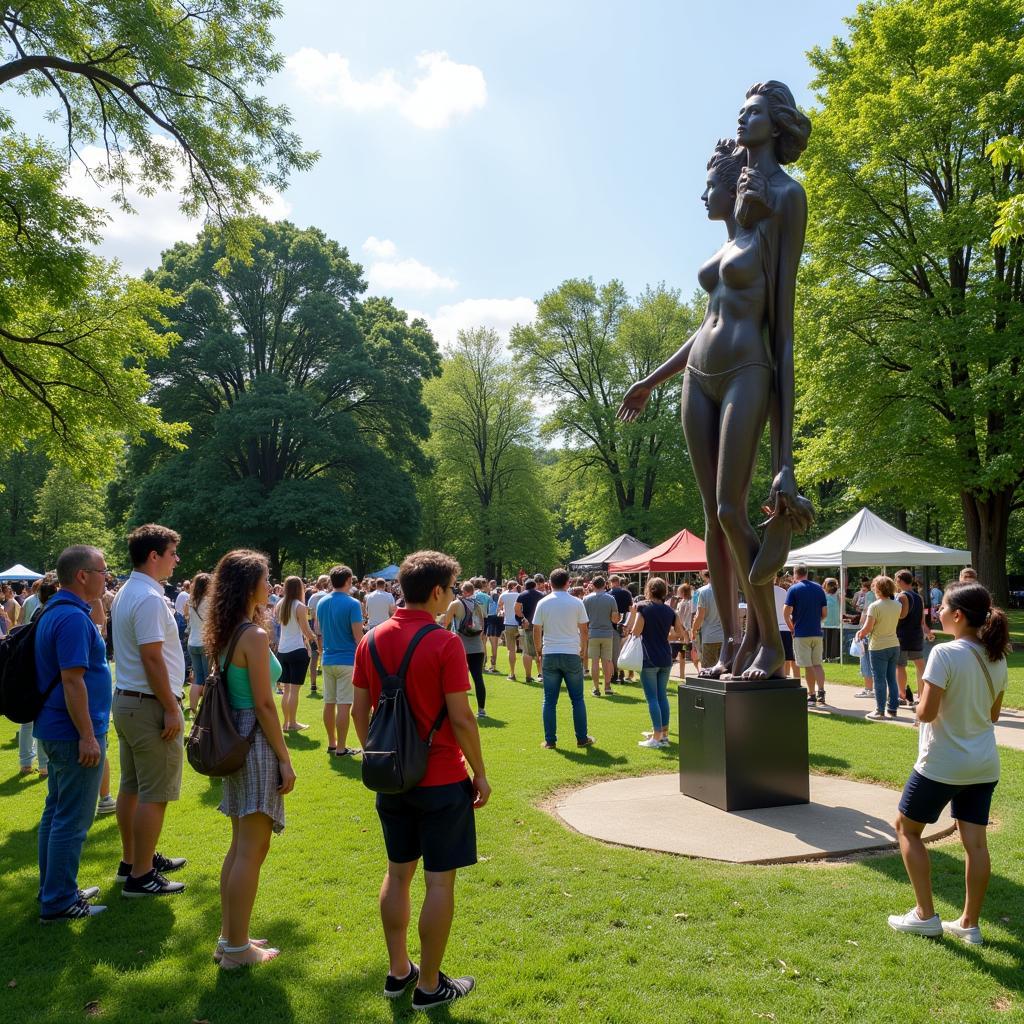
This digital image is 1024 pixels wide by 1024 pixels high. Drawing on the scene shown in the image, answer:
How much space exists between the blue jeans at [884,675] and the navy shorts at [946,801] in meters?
7.82

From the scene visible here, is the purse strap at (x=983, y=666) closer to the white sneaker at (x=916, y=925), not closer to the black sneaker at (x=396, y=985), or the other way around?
the white sneaker at (x=916, y=925)

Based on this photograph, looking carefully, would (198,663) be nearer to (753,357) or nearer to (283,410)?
(753,357)

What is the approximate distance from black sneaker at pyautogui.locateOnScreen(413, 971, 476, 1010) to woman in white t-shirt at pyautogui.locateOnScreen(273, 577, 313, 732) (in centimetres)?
672

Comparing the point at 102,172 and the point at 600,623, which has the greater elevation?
the point at 102,172

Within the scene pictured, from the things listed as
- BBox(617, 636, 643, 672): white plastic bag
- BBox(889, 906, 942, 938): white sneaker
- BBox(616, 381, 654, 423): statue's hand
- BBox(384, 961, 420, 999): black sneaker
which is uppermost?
BBox(616, 381, 654, 423): statue's hand

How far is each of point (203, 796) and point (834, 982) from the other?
5.58 metres

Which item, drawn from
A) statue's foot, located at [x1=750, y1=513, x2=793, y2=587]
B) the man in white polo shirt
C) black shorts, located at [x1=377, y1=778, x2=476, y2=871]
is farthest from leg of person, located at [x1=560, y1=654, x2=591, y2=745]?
black shorts, located at [x1=377, y1=778, x2=476, y2=871]

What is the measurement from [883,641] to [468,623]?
5.76 metres

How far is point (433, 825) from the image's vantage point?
3.26 m

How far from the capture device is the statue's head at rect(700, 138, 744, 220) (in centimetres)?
659

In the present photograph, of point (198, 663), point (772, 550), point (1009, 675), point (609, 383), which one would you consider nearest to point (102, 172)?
point (198, 663)

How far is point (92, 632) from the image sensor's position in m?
4.65

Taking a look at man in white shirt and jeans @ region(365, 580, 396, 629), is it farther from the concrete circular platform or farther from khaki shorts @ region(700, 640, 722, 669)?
Result: the concrete circular platform

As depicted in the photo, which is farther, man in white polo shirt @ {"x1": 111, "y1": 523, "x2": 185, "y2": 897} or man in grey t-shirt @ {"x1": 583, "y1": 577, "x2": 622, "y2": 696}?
man in grey t-shirt @ {"x1": 583, "y1": 577, "x2": 622, "y2": 696}
